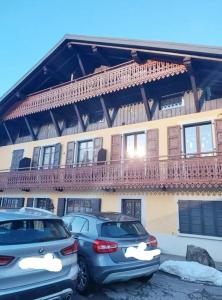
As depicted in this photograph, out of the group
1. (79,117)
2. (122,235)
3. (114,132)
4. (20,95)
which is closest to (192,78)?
(114,132)

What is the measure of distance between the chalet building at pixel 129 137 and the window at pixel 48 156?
75mm

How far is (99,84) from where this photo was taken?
45.9 ft

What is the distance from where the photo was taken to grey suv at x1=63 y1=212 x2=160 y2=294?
15.9 ft

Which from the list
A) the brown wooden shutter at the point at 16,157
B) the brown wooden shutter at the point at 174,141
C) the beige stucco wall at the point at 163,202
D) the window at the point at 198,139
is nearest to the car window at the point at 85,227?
the beige stucco wall at the point at 163,202

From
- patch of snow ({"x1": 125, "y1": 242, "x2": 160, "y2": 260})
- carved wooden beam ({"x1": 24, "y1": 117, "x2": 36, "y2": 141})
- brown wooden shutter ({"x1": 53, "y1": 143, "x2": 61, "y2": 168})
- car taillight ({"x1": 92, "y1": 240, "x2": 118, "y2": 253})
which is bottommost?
patch of snow ({"x1": 125, "y1": 242, "x2": 160, "y2": 260})

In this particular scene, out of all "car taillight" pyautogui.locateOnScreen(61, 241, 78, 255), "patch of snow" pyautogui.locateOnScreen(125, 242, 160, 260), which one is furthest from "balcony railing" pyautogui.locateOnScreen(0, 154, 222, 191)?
"car taillight" pyautogui.locateOnScreen(61, 241, 78, 255)

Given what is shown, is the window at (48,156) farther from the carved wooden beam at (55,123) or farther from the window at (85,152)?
the window at (85,152)

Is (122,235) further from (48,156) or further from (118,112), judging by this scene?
(48,156)

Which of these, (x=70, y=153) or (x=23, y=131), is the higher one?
(x=23, y=131)

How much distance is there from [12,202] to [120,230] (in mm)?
13957

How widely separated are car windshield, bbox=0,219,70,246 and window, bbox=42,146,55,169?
12434 millimetres

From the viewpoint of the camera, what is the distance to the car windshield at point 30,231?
3.47m

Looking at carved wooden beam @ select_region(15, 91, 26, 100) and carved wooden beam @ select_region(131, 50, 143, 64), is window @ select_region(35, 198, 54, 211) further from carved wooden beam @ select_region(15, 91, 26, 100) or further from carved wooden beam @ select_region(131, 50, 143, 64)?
carved wooden beam @ select_region(131, 50, 143, 64)

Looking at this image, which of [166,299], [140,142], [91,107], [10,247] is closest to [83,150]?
[91,107]
